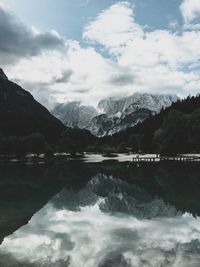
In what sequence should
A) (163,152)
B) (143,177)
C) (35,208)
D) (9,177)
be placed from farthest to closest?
(163,152)
(9,177)
(143,177)
(35,208)

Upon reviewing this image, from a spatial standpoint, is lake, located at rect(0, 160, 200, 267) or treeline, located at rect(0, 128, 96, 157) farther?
treeline, located at rect(0, 128, 96, 157)

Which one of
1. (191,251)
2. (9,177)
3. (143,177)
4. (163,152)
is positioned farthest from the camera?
(163,152)

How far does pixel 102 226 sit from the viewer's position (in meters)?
32.3

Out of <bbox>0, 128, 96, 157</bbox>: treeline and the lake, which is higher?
<bbox>0, 128, 96, 157</bbox>: treeline

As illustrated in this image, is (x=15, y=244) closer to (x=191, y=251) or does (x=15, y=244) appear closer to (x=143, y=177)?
(x=191, y=251)

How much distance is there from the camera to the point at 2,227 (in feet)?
104

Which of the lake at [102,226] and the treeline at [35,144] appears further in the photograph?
the treeline at [35,144]

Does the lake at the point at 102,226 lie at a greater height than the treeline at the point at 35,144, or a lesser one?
lesser

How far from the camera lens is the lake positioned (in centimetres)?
2212

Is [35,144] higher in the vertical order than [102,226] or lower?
higher

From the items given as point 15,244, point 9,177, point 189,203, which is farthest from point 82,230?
point 9,177

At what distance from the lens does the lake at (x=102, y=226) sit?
22.1 m

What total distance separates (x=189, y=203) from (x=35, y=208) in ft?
62.4

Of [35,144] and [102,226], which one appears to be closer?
[102,226]
